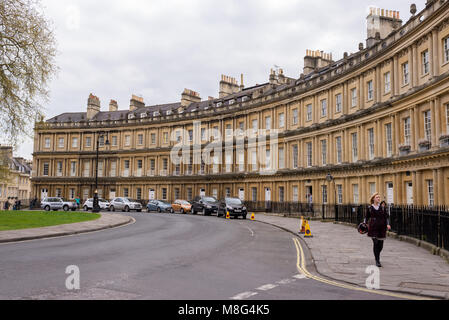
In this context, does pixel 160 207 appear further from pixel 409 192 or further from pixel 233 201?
pixel 409 192

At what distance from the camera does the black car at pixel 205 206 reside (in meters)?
36.8

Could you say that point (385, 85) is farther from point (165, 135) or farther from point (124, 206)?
point (165, 135)

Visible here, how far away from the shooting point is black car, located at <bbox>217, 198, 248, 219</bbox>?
107 feet

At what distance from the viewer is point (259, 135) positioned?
45.8m

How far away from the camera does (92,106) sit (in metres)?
69.3

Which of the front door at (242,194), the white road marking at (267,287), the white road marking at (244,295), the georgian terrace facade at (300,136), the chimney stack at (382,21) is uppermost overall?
the chimney stack at (382,21)

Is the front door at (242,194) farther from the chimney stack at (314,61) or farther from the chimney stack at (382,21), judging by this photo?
the chimney stack at (382,21)

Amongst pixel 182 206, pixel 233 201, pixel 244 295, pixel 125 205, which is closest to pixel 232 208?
pixel 233 201

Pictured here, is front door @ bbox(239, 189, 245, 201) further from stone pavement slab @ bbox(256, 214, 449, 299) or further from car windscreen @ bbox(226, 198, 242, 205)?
stone pavement slab @ bbox(256, 214, 449, 299)

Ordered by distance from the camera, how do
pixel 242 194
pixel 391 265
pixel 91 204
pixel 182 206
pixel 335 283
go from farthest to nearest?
1. pixel 242 194
2. pixel 91 204
3. pixel 182 206
4. pixel 391 265
5. pixel 335 283

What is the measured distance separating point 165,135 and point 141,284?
52.6 m

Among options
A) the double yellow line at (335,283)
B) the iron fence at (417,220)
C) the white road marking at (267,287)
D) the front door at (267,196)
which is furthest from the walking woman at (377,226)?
the front door at (267,196)

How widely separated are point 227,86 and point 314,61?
1709cm

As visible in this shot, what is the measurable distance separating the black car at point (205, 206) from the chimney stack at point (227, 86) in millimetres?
24225
